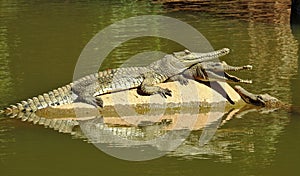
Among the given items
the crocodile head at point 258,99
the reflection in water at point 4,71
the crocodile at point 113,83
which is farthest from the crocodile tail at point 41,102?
the crocodile head at point 258,99

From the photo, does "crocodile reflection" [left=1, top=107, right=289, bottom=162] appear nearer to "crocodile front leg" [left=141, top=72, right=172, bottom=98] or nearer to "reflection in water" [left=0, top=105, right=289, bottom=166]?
"reflection in water" [left=0, top=105, right=289, bottom=166]

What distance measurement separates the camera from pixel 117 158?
27.5ft

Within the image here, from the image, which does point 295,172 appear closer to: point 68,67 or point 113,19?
point 68,67

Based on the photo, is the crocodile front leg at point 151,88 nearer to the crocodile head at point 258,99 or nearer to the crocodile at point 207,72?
the crocodile at point 207,72

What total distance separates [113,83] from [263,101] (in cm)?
217

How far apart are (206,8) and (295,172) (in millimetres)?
15693

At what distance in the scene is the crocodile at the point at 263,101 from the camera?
10.4m

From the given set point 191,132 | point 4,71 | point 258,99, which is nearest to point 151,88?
point 191,132

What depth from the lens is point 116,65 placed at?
537 inches

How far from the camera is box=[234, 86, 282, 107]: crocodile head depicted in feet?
34.2

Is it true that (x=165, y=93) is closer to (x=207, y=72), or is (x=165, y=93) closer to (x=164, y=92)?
(x=164, y=92)

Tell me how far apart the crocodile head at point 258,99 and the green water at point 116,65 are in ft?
1.09

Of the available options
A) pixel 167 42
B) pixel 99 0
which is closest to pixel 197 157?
pixel 167 42

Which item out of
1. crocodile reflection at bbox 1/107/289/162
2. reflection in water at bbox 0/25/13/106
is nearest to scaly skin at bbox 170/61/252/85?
crocodile reflection at bbox 1/107/289/162
